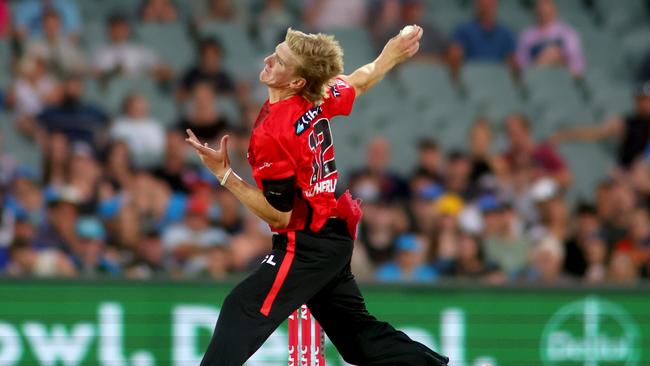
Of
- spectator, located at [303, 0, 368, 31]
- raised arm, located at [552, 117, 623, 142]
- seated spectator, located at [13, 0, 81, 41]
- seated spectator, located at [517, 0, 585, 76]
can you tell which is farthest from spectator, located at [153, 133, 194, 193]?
seated spectator, located at [517, 0, 585, 76]

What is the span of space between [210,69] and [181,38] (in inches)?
27.4

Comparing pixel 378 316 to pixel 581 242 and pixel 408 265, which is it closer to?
pixel 408 265

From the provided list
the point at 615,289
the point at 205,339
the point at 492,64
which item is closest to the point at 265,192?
the point at 205,339

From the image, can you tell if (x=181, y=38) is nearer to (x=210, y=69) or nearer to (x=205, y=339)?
(x=210, y=69)

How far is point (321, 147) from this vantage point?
6871 mm

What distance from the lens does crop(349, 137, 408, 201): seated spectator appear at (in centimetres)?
1310

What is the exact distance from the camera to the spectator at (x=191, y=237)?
1192 cm

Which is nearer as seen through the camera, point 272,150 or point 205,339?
point 272,150

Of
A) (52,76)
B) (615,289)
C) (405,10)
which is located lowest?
(615,289)

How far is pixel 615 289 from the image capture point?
11016mm

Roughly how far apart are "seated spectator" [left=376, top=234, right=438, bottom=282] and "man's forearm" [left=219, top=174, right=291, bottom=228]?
498 cm

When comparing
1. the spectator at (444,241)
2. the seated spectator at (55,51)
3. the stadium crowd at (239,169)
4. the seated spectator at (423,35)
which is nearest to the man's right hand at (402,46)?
the stadium crowd at (239,169)

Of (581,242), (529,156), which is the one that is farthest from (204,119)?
(581,242)

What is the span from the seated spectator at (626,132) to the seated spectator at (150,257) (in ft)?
15.1
